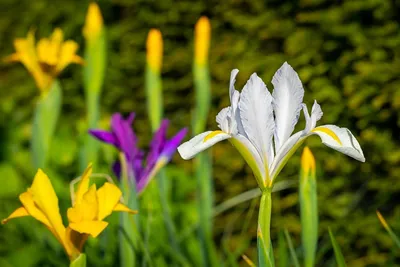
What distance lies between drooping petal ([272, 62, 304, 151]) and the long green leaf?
1.16m

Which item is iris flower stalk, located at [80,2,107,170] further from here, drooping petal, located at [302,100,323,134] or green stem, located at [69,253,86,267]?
drooping petal, located at [302,100,323,134]

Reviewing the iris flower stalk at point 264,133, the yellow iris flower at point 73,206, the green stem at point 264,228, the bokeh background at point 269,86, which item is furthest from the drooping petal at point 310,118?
the bokeh background at point 269,86

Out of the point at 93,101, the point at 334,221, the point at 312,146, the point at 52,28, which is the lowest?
the point at 334,221

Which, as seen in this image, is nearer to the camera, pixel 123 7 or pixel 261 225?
pixel 261 225

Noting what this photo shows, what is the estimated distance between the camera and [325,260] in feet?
6.96

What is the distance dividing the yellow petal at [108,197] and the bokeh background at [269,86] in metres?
0.64

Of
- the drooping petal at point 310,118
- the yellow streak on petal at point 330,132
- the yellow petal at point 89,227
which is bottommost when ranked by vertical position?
the yellow petal at point 89,227

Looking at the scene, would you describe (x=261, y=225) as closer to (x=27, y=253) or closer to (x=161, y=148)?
(x=161, y=148)

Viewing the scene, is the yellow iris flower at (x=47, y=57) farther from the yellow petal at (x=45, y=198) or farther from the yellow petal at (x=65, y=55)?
the yellow petal at (x=45, y=198)

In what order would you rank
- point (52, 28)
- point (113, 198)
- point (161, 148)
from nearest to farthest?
point (113, 198), point (161, 148), point (52, 28)

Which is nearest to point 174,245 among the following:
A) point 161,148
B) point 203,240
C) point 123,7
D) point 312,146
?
point 203,240

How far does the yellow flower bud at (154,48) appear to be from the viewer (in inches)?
74.3

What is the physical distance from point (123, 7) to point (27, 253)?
132 centimetres

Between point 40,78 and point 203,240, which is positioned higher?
point 40,78
